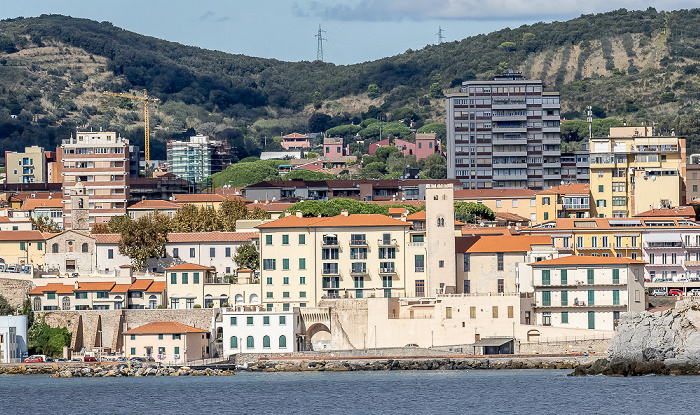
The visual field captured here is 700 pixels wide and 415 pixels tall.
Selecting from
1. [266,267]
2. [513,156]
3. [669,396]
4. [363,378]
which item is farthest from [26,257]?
[513,156]

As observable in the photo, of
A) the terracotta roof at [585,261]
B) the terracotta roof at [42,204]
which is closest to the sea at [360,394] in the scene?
the terracotta roof at [585,261]

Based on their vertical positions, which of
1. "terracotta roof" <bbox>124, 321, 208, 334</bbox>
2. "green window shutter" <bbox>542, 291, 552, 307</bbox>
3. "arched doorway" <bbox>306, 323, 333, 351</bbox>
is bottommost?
"arched doorway" <bbox>306, 323, 333, 351</bbox>

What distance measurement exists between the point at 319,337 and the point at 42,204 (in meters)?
52.7

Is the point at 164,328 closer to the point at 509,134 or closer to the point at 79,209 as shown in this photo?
the point at 79,209

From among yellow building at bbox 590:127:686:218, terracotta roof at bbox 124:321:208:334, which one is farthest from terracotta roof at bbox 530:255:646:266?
yellow building at bbox 590:127:686:218

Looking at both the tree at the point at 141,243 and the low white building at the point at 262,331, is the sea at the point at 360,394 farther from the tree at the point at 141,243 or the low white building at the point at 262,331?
the tree at the point at 141,243

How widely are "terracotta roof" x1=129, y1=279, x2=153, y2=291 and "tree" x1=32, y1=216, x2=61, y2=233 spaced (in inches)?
884

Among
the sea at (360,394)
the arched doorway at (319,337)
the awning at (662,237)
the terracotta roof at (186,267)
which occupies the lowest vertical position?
the sea at (360,394)

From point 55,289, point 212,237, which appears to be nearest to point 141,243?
point 212,237

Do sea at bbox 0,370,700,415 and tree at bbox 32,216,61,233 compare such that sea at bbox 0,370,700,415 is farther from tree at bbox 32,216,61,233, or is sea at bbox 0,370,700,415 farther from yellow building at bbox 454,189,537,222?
yellow building at bbox 454,189,537,222

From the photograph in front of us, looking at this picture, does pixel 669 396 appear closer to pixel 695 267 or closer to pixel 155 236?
pixel 695 267

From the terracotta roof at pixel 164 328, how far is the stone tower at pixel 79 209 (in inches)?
1015

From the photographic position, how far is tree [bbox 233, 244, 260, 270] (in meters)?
101

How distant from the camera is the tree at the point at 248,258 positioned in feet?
332
